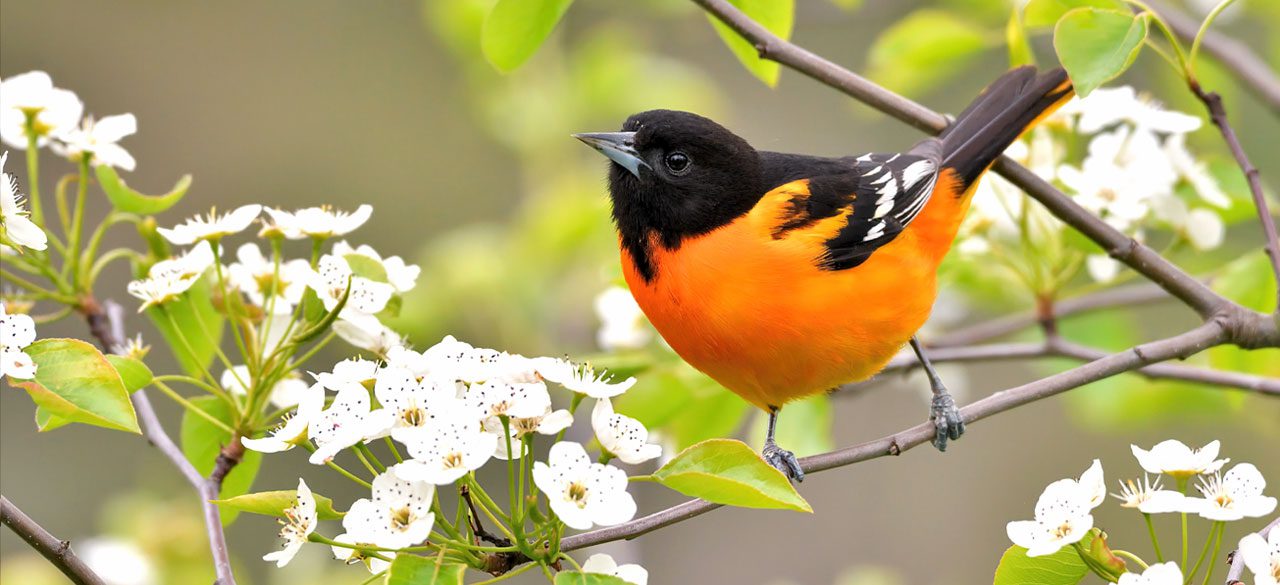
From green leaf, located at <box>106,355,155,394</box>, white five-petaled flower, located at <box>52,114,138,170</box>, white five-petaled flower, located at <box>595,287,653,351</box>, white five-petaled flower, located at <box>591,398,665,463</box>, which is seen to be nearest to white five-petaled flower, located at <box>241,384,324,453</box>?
green leaf, located at <box>106,355,155,394</box>

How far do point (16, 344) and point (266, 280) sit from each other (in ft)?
2.18

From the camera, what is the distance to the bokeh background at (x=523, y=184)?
187 inches

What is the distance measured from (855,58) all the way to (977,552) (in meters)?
3.18

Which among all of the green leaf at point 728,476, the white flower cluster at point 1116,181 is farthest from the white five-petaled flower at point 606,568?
the white flower cluster at point 1116,181

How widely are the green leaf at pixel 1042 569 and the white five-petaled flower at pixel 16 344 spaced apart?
143cm

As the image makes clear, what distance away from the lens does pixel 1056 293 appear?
3176 millimetres

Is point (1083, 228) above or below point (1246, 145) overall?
below

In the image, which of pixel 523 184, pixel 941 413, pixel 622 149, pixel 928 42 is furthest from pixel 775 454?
pixel 523 184

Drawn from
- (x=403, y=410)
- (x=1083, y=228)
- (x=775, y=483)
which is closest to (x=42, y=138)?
(x=403, y=410)

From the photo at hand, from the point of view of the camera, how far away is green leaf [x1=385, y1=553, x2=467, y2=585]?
1.73 meters

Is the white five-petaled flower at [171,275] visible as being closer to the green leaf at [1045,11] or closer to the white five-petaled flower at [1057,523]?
the white five-petaled flower at [1057,523]

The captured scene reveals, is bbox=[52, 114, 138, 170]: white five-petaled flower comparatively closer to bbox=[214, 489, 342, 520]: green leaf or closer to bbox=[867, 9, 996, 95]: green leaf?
bbox=[214, 489, 342, 520]: green leaf

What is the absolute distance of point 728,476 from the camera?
5.82 ft

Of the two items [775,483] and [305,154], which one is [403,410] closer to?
[775,483]
